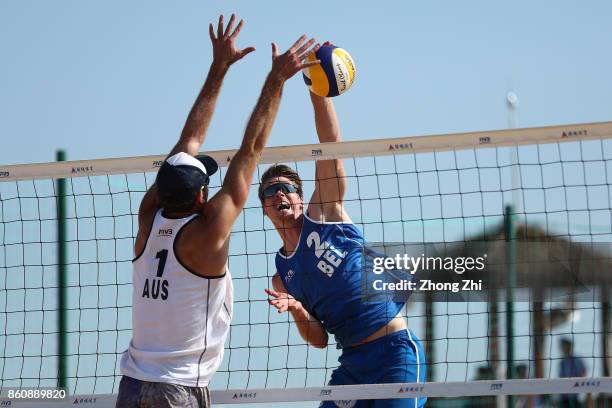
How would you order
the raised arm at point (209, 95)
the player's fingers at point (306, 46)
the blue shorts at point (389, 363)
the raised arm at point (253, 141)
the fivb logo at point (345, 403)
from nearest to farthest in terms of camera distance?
the raised arm at point (253, 141)
the player's fingers at point (306, 46)
the raised arm at point (209, 95)
the blue shorts at point (389, 363)
the fivb logo at point (345, 403)

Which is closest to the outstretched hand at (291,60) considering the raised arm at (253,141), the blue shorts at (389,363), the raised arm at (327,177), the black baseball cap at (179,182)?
the raised arm at (253,141)

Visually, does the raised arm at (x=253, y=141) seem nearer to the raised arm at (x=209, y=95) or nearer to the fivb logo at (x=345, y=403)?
the raised arm at (x=209, y=95)

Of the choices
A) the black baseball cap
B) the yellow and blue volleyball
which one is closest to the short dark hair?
the yellow and blue volleyball

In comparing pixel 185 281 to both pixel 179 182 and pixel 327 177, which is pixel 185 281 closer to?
pixel 179 182

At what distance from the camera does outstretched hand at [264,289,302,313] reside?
7.31 m

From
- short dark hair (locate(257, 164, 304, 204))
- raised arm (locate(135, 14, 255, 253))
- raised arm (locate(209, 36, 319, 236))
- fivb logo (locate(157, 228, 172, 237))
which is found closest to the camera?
raised arm (locate(209, 36, 319, 236))

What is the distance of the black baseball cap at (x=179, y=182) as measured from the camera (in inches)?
219

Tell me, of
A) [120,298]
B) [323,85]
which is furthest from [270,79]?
[120,298]

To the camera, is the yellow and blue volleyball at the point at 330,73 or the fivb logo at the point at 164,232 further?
the yellow and blue volleyball at the point at 330,73

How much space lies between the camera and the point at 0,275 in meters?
8.85

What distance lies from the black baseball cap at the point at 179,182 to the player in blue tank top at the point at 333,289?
1.68 metres

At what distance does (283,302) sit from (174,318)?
1.82 m

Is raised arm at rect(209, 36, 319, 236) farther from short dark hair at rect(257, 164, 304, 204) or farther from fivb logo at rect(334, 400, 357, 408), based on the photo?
fivb logo at rect(334, 400, 357, 408)

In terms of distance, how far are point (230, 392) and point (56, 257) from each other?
230 cm
